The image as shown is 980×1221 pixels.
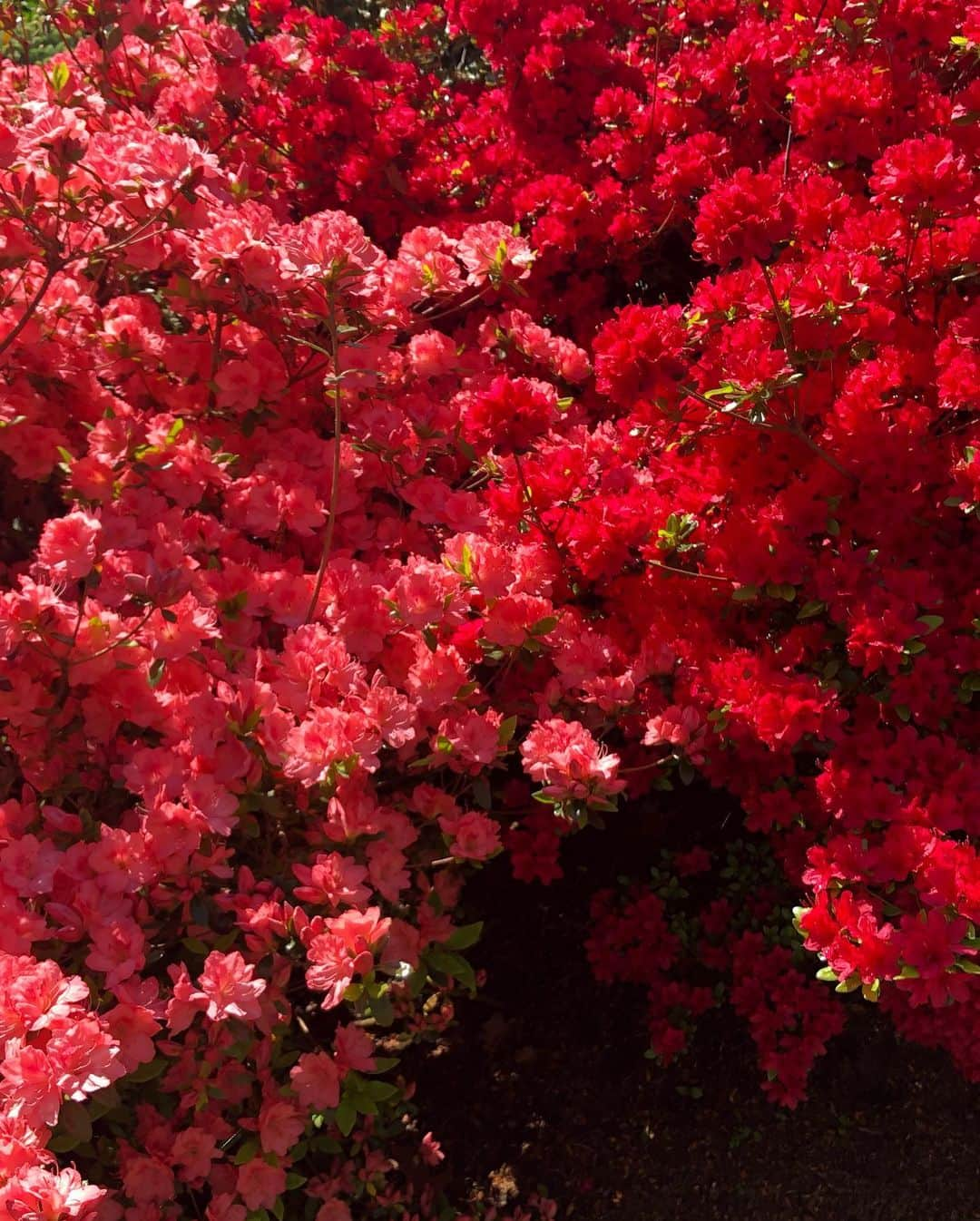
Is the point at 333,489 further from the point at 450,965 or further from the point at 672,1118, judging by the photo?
the point at 672,1118

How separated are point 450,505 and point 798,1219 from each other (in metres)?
1.46

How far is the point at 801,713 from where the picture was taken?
64.4 inches

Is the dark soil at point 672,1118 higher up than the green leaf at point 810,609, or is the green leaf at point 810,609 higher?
the green leaf at point 810,609

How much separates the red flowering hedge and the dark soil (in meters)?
0.15

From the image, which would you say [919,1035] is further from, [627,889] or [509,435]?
[509,435]

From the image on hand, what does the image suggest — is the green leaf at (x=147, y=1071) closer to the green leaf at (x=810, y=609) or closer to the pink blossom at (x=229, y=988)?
the pink blossom at (x=229, y=988)

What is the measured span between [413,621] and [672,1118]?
46.2 inches

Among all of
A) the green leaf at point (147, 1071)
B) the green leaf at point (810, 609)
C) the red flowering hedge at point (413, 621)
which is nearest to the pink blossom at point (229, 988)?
the red flowering hedge at point (413, 621)

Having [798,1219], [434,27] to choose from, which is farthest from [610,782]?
[434,27]

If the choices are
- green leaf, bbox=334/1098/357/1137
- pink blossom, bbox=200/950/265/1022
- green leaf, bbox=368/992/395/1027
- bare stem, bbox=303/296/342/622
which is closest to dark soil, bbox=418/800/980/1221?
green leaf, bbox=334/1098/357/1137

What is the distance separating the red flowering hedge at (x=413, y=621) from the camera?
4.89 feet

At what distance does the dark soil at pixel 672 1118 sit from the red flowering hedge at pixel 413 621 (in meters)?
0.15

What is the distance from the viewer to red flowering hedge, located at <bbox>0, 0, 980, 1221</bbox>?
1.49 metres

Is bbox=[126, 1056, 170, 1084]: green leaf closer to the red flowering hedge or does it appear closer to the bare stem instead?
the red flowering hedge
